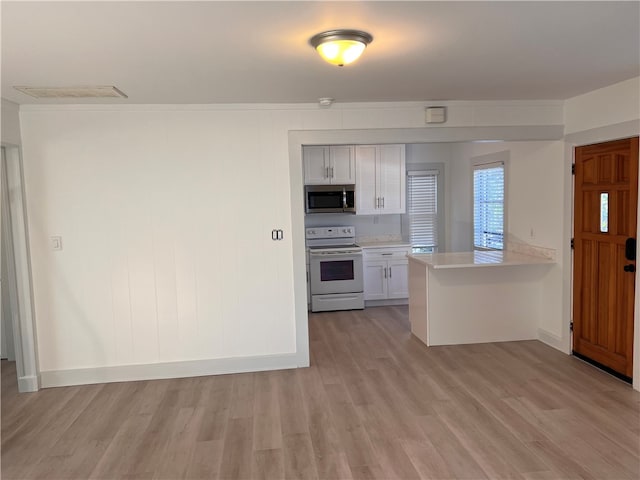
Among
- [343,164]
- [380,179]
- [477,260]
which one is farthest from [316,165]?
[477,260]

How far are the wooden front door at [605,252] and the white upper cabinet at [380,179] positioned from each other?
266cm

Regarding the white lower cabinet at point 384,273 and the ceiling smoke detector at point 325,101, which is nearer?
the ceiling smoke detector at point 325,101

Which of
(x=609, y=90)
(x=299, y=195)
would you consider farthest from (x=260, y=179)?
(x=609, y=90)

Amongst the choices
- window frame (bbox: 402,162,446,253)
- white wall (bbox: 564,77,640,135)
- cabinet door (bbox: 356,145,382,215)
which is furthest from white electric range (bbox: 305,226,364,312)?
white wall (bbox: 564,77,640,135)

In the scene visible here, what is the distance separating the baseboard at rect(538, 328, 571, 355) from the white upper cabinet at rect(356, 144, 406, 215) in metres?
2.61

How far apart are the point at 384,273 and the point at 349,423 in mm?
3551

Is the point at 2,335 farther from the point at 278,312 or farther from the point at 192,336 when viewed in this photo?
the point at 278,312

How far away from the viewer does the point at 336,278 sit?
251 inches

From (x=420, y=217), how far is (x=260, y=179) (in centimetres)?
367

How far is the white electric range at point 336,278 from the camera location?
632 centimetres

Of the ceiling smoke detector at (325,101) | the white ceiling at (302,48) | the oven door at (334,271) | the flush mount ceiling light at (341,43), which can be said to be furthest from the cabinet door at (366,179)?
the flush mount ceiling light at (341,43)

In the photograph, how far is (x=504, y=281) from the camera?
4848mm

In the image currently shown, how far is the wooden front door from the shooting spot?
3729 mm

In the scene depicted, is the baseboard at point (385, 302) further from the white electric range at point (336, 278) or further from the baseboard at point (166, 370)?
the baseboard at point (166, 370)
